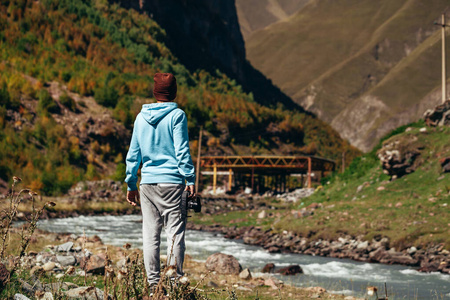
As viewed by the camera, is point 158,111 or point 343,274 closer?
point 158,111

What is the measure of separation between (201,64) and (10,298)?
100905 millimetres

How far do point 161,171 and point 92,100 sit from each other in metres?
54.6

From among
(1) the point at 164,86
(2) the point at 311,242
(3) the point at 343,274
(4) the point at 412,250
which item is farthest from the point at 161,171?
(2) the point at 311,242

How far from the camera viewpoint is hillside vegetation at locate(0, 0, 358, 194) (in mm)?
43281

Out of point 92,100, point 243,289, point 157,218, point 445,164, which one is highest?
point 92,100

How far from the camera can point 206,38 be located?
113750mm

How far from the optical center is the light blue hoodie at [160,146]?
491 cm

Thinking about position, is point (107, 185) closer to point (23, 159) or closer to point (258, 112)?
point (23, 159)

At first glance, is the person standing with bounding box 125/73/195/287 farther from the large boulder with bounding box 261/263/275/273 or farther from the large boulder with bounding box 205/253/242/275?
the large boulder with bounding box 261/263/275/273

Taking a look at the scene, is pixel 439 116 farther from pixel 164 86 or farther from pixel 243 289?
pixel 164 86

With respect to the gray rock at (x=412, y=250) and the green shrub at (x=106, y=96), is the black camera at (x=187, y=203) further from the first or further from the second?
the green shrub at (x=106, y=96)

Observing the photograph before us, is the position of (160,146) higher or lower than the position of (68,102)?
lower

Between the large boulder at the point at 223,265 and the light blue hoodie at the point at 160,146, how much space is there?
19.8ft

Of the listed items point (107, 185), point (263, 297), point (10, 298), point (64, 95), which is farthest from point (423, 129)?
point (64, 95)
